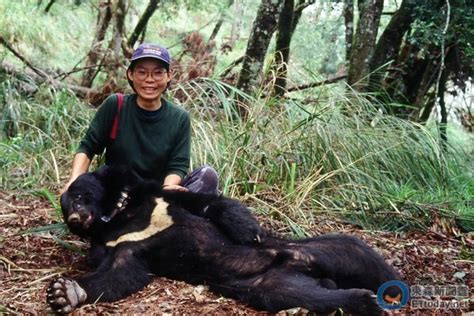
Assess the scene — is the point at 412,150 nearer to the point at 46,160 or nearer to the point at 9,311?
the point at 46,160

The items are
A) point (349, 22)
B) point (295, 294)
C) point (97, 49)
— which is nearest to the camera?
point (295, 294)

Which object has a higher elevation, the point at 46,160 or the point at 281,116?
the point at 281,116

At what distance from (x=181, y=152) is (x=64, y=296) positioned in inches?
52.6

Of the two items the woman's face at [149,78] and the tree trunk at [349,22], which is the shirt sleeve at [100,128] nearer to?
the woman's face at [149,78]

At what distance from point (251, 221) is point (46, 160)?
2744 millimetres

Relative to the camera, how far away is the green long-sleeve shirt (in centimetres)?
355

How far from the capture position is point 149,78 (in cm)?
345

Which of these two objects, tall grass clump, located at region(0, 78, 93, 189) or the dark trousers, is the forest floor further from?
the dark trousers

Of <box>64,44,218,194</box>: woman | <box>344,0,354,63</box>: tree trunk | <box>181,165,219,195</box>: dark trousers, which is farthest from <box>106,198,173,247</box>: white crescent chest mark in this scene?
<box>344,0,354,63</box>: tree trunk

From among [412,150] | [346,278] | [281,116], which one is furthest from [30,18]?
[346,278]

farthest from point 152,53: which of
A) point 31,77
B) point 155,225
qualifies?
point 31,77

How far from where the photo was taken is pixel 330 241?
308cm

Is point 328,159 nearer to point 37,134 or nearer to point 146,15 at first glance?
point 37,134

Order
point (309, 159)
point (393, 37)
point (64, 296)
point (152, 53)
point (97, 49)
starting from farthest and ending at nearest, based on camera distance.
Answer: point (97, 49) < point (393, 37) < point (309, 159) < point (152, 53) < point (64, 296)
